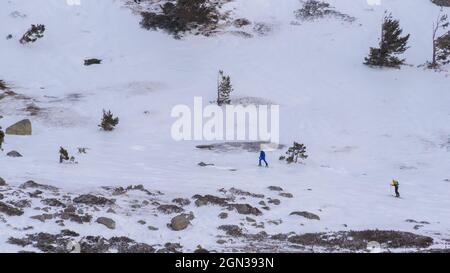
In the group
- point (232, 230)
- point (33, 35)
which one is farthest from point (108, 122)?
point (33, 35)

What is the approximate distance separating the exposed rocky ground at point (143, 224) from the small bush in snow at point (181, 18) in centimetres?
2721

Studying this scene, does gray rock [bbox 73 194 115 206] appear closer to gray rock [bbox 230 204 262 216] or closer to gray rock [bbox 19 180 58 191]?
gray rock [bbox 19 180 58 191]

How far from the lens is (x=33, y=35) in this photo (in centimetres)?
3578

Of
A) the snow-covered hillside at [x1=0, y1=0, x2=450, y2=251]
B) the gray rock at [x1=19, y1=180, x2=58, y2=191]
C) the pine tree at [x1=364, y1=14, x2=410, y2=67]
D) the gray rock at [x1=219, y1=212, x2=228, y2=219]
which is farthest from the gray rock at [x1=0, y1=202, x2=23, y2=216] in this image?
the pine tree at [x1=364, y1=14, x2=410, y2=67]

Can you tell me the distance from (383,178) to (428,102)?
1188 cm

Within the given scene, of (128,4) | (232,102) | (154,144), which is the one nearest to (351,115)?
(232,102)

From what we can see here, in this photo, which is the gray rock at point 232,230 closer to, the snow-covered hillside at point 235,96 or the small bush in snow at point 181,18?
the snow-covered hillside at point 235,96

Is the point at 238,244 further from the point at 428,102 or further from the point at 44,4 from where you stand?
the point at 44,4

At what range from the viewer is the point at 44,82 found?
3133 centimetres

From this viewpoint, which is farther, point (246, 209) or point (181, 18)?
point (181, 18)

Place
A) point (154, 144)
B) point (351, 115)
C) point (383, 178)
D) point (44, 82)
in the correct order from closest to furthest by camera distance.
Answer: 1. point (383, 178)
2. point (154, 144)
3. point (351, 115)
4. point (44, 82)

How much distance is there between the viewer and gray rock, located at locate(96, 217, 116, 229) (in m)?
11.4

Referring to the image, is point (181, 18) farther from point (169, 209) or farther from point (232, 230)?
point (232, 230)

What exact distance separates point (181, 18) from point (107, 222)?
31.0 metres
